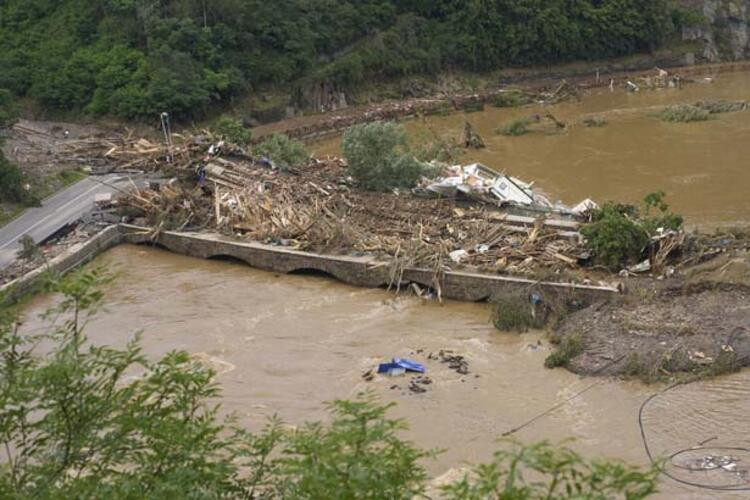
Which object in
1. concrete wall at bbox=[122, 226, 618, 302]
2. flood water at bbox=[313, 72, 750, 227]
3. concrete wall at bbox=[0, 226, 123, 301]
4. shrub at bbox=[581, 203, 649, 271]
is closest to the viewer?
concrete wall at bbox=[122, 226, 618, 302]

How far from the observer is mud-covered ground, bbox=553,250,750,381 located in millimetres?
15516

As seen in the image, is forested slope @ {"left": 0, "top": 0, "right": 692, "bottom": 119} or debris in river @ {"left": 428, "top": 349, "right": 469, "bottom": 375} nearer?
debris in river @ {"left": 428, "top": 349, "right": 469, "bottom": 375}

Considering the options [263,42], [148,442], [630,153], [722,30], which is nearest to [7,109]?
[263,42]

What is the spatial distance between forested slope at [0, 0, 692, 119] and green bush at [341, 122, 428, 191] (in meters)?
15.1

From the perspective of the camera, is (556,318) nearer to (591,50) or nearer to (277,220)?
(277,220)

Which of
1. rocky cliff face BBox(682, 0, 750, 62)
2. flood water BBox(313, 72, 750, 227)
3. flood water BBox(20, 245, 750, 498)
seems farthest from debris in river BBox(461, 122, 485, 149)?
rocky cliff face BBox(682, 0, 750, 62)

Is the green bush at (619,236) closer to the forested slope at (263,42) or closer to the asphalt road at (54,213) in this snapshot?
the asphalt road at (54,213)

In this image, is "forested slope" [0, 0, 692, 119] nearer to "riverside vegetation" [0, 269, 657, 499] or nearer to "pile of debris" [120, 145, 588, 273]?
"pile of debris" [120, 145, 588, 273]

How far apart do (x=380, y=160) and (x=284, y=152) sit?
14.7 ft

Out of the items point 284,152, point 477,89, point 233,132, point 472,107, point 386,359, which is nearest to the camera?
point 386,359

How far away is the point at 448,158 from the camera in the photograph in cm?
3008

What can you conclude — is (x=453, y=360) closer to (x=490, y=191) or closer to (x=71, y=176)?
(x=490, y=191)

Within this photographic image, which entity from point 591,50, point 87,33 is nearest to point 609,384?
point 87,33

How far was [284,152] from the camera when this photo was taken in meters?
28.3
